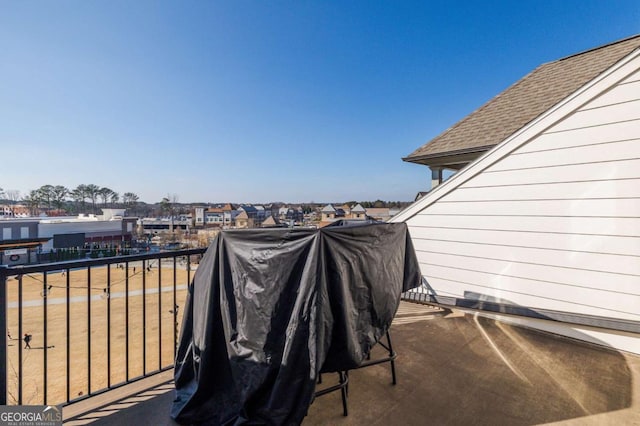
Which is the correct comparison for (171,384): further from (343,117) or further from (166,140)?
(166,140)

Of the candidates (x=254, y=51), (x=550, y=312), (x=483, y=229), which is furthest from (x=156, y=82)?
(x=550, y=312)

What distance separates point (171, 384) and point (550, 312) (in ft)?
10.2

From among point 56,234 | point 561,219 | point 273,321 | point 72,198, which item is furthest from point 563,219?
point 72,198

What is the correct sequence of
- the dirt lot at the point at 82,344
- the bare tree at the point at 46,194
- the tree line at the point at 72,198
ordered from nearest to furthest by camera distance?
the dirt lot at the point at 82,344 → the tree line at the point at 72,198 → the bare tree at the point at 46,194

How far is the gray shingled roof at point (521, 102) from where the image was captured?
3834 mm

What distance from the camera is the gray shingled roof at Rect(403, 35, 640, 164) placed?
383cm

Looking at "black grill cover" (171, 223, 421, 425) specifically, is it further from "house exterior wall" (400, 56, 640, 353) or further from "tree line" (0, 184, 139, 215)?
"tree line" (0, 184, 139, 215)

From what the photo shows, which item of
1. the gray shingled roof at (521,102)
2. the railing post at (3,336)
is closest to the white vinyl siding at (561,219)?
the gray shingled roof at (521,102)

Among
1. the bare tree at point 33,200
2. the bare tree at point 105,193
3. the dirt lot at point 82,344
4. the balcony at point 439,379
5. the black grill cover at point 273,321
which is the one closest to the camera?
the black grill cover at point 273,321

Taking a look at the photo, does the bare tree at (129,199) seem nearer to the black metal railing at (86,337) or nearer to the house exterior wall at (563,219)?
the black metal railing at (86,337)

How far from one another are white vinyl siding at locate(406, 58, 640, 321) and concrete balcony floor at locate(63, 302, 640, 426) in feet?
1.40

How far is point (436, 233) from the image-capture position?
3.09 meters

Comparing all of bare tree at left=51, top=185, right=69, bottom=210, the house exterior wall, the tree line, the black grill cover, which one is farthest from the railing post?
bare tree at left=51, top=185, right=69, bottom=210

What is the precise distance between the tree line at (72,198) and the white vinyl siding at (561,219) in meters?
62.8
